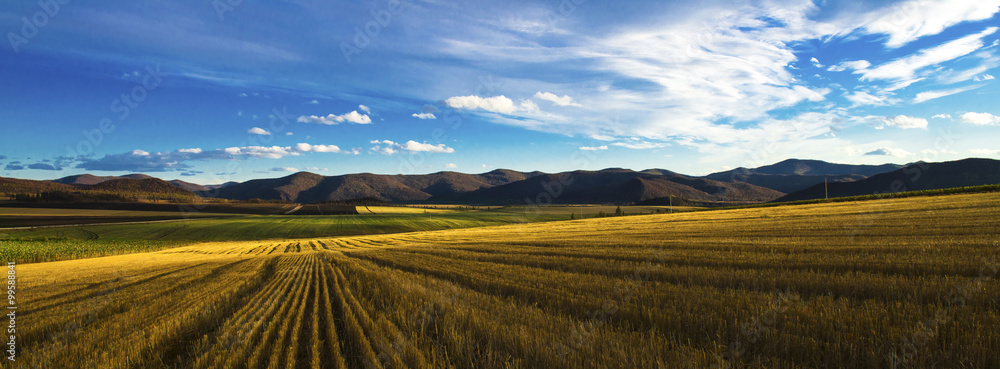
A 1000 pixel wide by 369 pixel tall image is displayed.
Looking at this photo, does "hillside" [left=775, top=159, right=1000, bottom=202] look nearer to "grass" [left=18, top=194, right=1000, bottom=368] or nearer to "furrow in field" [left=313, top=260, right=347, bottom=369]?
"grass" [left=18, top=194, right=1000, bottom=368]

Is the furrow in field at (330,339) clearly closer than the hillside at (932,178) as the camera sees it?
Yes

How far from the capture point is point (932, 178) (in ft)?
395

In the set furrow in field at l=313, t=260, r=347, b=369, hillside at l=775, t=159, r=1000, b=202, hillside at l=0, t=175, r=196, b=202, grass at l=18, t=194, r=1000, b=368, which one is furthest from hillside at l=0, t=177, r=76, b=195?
hillside at l=775, t=159, r=1000, b=202

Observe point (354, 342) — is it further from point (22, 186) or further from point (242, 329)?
point (22, 186)

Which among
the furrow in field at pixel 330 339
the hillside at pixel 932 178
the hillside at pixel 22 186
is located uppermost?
the hillside at pixel 22 186

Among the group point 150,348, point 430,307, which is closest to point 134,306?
point 150,348

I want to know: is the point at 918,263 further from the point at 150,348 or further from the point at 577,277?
the point at 150,348

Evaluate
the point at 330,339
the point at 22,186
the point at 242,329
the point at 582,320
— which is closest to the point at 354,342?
the point at 330,339

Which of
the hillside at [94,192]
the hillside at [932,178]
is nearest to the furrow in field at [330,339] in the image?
the hillside at [932,178]

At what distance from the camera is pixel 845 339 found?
3764 mm

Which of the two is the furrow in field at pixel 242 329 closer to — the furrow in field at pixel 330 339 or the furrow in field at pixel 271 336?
the furrow in field at pixel 271 336

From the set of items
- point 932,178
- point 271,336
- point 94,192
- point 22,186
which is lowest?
point 271,336

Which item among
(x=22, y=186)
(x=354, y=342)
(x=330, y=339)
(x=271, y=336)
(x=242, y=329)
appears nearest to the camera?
(x=354, y=342)

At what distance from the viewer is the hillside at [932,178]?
111m
